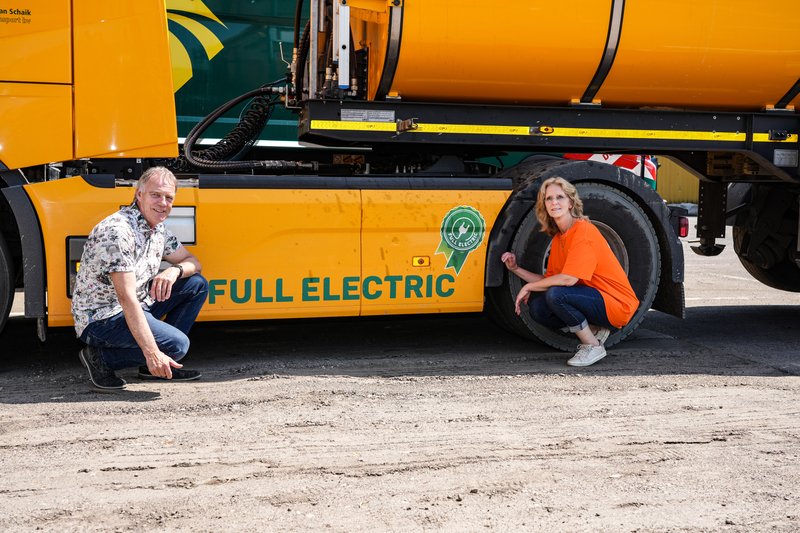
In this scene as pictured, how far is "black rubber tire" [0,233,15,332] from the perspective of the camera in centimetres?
417

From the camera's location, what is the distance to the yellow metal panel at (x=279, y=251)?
14.4 ft

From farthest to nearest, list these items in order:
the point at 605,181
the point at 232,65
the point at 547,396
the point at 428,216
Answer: the point at 232,65, the point at 605,181, the point at 428,216, the point at 547,396

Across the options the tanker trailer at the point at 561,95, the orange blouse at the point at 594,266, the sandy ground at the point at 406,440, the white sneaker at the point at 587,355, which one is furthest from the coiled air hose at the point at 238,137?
the white sneaker at the point at 587,355

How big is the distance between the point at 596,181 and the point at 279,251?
2232 mm

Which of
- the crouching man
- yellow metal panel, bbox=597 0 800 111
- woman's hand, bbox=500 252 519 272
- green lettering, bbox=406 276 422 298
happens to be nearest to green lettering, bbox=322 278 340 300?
green lettering, bbox=406 276 422 298

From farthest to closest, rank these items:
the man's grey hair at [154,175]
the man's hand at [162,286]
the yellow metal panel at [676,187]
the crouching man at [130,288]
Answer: the yellow metal panel at [676,187], the man's hand at [162,286], the man's grey hair at [154,175], the crouching man at [130,288]

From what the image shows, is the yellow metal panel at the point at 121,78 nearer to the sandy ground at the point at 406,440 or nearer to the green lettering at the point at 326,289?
the green lettering at the point at 326,289

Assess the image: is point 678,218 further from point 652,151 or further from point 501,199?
point 501,199

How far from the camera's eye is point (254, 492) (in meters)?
2.72

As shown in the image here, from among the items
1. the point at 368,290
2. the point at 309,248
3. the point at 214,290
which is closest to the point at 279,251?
the point at 309,248

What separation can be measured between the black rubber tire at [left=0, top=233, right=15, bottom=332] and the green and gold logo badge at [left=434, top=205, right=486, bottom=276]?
101 inches

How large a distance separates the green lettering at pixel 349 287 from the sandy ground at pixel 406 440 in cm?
43

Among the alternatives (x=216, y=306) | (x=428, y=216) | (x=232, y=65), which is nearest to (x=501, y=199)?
(x=428, y=216)

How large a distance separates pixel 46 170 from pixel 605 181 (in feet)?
11.6
